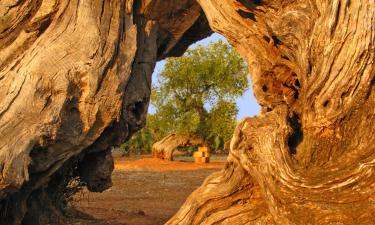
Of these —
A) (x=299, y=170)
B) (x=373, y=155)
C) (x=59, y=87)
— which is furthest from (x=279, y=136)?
(x=59, y=87)

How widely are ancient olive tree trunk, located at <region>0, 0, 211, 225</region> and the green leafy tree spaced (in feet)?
72.6

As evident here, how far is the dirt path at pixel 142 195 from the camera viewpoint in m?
11.0

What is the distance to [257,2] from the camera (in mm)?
6641

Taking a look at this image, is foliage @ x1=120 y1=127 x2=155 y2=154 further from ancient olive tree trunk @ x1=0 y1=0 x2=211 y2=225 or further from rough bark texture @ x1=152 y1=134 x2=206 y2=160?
ancient olive tree trunk @ x1=0 y1=0 x2=211 y2=225

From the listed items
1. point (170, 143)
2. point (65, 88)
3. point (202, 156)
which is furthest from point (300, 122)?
point (170, 143)

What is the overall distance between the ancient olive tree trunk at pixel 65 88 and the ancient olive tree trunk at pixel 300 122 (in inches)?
61.3

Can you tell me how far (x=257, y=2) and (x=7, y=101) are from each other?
121 inches

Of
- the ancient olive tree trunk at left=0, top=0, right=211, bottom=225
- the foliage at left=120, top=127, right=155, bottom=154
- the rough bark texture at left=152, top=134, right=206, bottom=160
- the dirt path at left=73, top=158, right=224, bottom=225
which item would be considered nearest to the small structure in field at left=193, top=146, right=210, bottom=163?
the rough bark texture at left=152, top=134, right=206, bottom=160

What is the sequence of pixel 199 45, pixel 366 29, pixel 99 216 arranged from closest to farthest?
pixel 366 29, pixel 99 216, pixel 199 45

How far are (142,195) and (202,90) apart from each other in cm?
1623

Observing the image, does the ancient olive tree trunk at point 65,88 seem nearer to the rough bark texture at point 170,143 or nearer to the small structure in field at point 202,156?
the small structure in field at point 202,156

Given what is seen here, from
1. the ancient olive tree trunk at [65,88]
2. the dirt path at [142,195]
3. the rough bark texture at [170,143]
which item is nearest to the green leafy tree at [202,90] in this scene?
the rough bark texture at [170,143]

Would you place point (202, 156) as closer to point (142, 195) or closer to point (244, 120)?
point (142, 195)

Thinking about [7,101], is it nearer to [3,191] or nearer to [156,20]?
[3,191]
